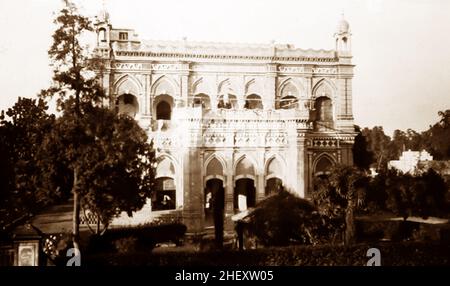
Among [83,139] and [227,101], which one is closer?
[83,139]

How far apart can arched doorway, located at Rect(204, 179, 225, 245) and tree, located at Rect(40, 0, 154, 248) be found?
2955 mm

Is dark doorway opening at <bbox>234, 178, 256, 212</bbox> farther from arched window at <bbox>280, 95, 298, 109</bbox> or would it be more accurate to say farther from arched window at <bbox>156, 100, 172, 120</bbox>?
arched window at <bbox>156, 100, 172, 120</bbox>

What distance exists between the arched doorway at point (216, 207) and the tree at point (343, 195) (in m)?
3.31

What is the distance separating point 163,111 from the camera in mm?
27562

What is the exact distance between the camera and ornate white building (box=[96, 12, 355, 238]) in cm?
2206

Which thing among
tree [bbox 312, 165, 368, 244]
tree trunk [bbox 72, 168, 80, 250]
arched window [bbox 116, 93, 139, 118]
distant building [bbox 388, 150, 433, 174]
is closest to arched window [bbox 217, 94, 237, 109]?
arched window [bbox 116, 93, 139, 118]

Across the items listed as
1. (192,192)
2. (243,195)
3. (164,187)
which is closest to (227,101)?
(243,195)

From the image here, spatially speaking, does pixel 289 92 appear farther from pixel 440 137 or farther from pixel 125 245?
pixel 125 245

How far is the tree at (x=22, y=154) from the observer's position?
14.4 meters

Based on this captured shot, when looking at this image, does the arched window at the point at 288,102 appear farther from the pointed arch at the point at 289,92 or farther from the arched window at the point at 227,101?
the arched window at the point at 227,101

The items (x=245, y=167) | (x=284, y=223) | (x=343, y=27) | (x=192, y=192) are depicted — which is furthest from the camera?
(x=343, y=27)

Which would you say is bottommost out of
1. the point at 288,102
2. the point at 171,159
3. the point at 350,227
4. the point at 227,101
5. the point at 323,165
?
the point at 350,227

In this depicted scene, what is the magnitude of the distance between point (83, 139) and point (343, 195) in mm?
8296

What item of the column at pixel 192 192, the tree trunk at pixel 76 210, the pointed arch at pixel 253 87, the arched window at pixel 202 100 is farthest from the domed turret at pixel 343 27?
the tree trunk at pixel 76 210
